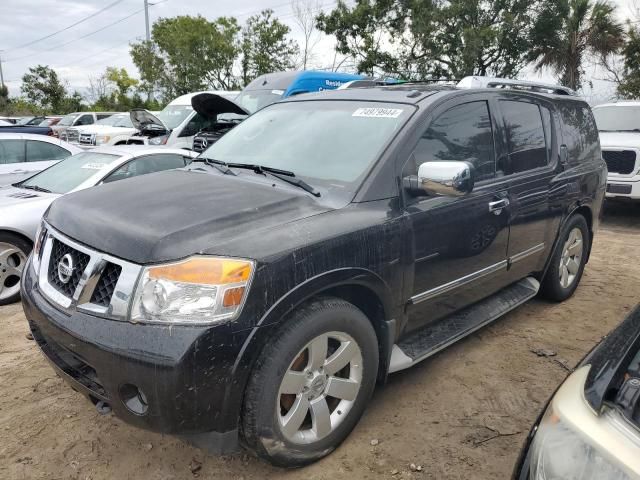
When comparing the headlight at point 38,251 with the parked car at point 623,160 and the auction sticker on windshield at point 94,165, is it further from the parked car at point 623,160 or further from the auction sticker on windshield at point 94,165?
the parked car at point 623,160

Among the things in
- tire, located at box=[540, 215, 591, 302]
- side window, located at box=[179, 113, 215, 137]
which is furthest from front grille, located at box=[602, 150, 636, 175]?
side window, located at box=[179, 113, 215, 137]

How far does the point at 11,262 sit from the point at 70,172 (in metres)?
1.36

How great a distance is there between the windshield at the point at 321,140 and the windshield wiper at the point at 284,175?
7 centimetres

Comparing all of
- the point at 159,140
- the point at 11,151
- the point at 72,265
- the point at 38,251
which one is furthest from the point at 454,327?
the point at 159,140

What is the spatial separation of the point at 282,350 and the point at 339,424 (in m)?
0.65

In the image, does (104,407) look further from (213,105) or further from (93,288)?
(213,105)

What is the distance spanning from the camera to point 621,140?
28.5ft

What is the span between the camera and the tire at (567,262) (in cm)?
449

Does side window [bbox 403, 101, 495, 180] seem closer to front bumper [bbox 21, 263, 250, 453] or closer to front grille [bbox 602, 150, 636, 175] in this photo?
front bumper [bbox 21, 263, 250, 453]

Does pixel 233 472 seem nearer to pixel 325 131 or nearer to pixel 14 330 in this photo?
pixel 325 131

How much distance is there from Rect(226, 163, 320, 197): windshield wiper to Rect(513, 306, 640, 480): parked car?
1.57 m

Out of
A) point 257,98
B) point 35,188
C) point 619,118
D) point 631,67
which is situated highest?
point 631,67

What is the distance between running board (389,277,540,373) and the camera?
9.71 ft

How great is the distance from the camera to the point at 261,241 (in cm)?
225
